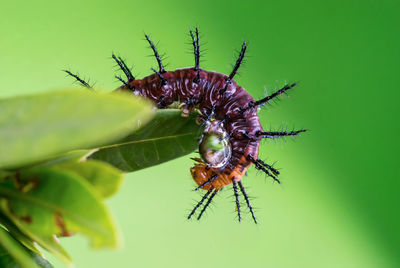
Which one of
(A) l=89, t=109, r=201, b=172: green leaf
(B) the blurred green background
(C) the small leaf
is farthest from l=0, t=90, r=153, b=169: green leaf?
(B) the blurred green background

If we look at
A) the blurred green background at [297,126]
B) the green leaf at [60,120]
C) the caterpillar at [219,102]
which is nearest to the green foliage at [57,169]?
the green leaf at [60,120]

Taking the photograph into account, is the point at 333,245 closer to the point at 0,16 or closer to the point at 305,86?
the point at 305,86

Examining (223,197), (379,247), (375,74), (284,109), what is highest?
(375,74)

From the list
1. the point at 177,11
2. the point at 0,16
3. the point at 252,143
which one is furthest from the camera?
the point at 177,11

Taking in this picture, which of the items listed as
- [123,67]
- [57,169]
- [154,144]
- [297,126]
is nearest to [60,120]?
[57,169]

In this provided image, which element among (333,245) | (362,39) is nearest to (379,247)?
(333,245)

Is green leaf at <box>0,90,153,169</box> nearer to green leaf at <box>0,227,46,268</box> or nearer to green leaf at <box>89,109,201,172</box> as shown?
green leaf at <box>0,227,46,268</box>

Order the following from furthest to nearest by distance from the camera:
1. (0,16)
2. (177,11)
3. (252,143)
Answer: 1. (177,11)
2. (0,16)
3. (252,143)
